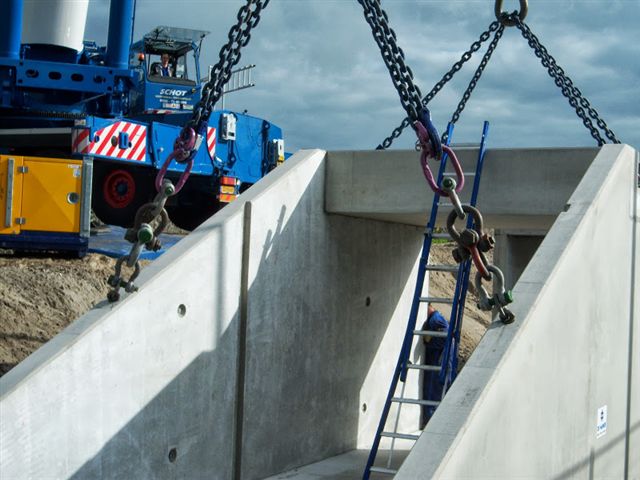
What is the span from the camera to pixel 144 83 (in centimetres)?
1543

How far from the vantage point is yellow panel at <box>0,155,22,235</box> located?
10477 mm

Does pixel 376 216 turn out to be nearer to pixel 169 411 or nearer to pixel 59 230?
pixel 169 411

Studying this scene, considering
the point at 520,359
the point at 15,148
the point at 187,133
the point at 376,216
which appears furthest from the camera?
the point at 15,148

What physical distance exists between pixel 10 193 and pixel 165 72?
21.1 ft

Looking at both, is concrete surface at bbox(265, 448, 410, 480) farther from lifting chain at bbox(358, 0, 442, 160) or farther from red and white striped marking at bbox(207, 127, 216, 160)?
red and white striped marking at bbox(207, 127, 216, 160)

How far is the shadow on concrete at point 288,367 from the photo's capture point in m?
6.21

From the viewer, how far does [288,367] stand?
757 cm

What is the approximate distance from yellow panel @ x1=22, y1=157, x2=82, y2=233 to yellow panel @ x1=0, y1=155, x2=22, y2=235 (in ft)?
0.22

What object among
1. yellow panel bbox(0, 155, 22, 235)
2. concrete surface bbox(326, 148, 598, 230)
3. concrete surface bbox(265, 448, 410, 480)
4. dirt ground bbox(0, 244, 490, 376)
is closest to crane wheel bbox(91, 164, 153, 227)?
dirt ground bbox(0, 244, 490, 376)

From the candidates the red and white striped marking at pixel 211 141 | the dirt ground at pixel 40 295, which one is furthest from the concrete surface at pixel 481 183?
the red and white striped marking at pixel 211 141

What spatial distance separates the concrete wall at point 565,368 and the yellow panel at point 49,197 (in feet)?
20.2

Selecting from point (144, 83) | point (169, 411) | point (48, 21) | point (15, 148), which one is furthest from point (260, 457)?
point (144, 83)

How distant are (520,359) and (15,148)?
925 cm

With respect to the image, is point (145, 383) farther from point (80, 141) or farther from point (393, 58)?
point (80, 141)
